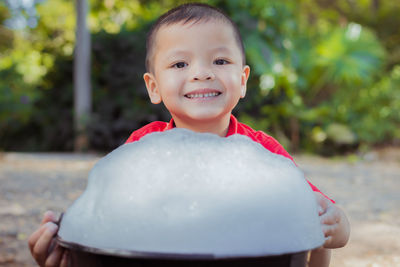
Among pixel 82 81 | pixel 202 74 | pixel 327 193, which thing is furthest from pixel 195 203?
pixel 82 81

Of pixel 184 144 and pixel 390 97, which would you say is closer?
pixel 184 144

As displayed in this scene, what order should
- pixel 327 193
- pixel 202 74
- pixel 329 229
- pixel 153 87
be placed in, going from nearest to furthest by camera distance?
pixel 329 229 → pixel 202 74 → pixel 153 87 → pixel 327 193

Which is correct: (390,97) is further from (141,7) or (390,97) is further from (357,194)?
(141,7)

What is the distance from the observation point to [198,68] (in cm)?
118

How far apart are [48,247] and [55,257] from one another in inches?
1.4

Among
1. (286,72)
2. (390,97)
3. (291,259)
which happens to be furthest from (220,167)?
(390,97)

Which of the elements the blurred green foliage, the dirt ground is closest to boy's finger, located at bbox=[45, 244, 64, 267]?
the dirt ground

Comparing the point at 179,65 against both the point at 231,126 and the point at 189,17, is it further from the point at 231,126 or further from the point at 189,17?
the point at 231,126

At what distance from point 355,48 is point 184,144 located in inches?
336

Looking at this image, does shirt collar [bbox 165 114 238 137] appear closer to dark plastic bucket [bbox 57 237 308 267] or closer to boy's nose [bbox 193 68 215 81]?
boy's nose [bbox 193 68 215 81]

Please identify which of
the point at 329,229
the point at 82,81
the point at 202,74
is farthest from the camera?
the point at 82,81

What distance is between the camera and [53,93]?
28.7 feet

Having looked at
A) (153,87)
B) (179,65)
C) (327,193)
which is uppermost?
(179,65)

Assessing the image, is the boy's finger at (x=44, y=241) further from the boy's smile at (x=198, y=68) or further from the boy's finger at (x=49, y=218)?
the boy's smile at (x=198, y=68)
